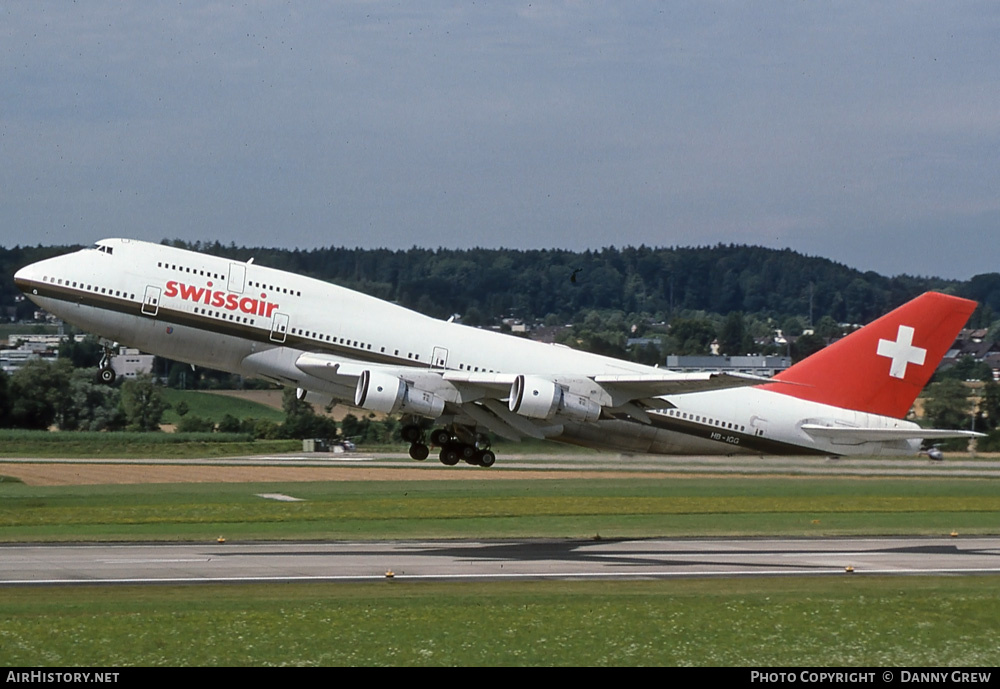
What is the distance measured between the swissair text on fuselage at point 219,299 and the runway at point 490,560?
6.77 metres

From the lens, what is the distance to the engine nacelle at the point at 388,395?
36.5 meters

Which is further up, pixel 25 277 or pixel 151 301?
pixel 25 277

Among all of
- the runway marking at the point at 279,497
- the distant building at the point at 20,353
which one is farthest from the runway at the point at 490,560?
the distant building at the point at 20,353

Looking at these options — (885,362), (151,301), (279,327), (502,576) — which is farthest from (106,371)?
(885,362)

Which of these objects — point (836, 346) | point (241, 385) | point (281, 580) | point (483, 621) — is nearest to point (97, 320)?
point (281, 580)

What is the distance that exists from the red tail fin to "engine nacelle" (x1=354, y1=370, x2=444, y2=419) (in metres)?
13.7

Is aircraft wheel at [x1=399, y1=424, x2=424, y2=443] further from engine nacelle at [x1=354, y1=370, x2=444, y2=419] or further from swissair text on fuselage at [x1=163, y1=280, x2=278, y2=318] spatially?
swissair text on fuselage at [x1=163, y1=280, x2=278, y2=318]

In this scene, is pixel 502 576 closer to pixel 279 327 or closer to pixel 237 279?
pixel 279 327

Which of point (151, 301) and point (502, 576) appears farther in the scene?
point (151, 301)

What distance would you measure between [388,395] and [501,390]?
360 centimetres

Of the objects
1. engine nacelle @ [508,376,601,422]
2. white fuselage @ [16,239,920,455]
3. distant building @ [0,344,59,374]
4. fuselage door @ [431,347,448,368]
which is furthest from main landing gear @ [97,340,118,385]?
distant building @ [0,344,59,374]

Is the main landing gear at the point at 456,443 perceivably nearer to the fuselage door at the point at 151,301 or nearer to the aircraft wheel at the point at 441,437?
the aircraft wheel at the point at 441,437

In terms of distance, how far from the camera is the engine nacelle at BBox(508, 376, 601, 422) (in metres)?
37.6

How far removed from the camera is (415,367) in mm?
38531
